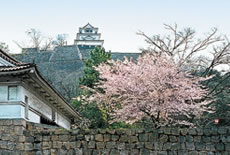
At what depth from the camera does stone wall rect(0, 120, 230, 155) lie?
39.1 feet

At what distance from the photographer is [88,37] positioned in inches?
Answer: 3287

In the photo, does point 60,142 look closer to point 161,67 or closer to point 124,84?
point 124,84

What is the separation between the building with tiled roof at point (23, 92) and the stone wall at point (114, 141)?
48cm

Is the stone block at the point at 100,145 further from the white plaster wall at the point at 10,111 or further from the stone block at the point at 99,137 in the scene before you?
the white plaster wall at the point at 10,111

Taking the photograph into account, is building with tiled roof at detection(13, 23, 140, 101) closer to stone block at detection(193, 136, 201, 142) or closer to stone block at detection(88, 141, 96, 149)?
stone block at detection(88, 141, 96, 149)

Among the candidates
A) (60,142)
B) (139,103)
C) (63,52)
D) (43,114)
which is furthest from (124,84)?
(63,52)

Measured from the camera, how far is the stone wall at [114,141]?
1191 centimetres

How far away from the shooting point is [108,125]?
22.8m

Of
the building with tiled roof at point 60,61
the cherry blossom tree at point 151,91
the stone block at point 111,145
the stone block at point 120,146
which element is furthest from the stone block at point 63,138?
the building with tiled roof at point 60,61

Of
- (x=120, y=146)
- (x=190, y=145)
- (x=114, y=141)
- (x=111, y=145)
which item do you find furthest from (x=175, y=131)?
(x=111, y=145)

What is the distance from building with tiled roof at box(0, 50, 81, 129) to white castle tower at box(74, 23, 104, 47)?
6621cm

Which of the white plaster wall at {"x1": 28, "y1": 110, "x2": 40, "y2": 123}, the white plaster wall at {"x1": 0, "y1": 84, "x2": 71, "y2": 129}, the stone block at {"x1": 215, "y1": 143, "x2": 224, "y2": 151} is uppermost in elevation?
the white plaster wall at {"x1": 0, "y1": 84, "x2": 71, "y2": 129}

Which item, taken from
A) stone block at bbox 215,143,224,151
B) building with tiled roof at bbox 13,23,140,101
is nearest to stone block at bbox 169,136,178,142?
stone block at bbox 215,143,224,151

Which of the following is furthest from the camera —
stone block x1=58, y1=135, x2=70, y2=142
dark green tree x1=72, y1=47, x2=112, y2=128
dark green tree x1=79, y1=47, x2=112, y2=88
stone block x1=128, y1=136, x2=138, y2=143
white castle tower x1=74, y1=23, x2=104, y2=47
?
white castle tower x1=74, y1=23, x2=104, y2=47
